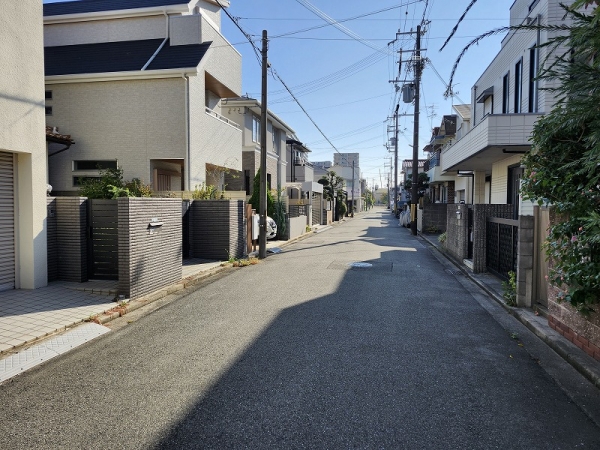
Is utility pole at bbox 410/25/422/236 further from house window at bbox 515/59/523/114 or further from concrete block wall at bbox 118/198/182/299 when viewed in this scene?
concrete block wall at bbox 118/198/182/299

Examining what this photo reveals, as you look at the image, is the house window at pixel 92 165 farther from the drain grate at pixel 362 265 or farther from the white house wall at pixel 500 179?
the white house wall at pixel 500 179

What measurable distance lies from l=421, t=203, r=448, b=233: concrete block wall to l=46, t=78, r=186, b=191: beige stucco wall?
52.4 feet

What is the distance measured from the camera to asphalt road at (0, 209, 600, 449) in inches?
116

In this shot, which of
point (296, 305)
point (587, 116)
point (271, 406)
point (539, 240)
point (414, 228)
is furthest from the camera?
point (414, 228)

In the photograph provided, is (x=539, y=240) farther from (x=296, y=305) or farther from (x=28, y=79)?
(x=28, y=79)

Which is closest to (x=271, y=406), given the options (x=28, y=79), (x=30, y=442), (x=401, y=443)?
(x=401, y=443)

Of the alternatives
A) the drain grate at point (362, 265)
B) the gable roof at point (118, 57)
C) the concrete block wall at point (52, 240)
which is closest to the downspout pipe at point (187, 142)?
the gable roof at point (118, 57)

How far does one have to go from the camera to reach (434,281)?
921 centimetres

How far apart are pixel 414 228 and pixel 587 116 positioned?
2038 centimetres

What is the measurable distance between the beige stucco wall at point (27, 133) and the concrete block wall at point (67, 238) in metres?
0.27

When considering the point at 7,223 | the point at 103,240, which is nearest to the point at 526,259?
the point at 103,240

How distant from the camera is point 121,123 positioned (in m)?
13.6

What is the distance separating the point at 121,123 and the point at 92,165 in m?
1.76

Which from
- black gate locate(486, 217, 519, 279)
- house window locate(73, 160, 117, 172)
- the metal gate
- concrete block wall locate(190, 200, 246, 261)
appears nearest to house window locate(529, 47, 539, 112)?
black gate locate(486, 217, 519, 279)
